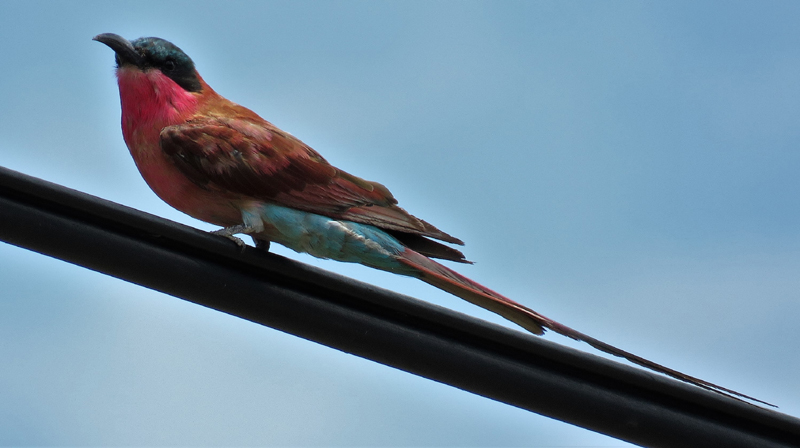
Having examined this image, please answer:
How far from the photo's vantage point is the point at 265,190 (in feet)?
11.2

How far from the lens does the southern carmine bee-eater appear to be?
338 cm

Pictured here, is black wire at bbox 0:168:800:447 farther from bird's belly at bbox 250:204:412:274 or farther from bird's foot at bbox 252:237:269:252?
bird's foot at bbox 252:237:269:252

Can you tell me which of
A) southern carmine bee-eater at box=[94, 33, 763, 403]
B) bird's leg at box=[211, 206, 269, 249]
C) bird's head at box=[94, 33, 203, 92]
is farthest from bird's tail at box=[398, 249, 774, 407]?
bird's head at box=[94, 33, 203, 92]

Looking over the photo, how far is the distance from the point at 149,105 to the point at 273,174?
0.67 meters

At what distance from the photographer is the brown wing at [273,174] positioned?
3385 mm

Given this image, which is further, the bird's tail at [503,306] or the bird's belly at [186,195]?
the bird's belly at [186,195]

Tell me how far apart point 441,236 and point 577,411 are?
1269 millimetres

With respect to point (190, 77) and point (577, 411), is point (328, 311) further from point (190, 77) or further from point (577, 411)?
point (190, 77)

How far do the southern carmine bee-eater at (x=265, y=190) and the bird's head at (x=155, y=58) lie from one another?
0.19 meters

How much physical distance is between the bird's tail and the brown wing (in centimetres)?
20

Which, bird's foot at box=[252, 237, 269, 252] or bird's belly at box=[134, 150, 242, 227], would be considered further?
bird's foot at box=[252, 237, 269, 252]

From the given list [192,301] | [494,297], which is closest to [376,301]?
[192,301]

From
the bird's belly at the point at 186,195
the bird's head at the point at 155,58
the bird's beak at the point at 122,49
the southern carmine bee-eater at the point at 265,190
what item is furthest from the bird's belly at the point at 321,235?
the bird's beak at the point at 122,49

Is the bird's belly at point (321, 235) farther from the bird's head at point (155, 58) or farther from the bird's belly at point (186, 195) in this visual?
the bird's head at point (155, 58)
